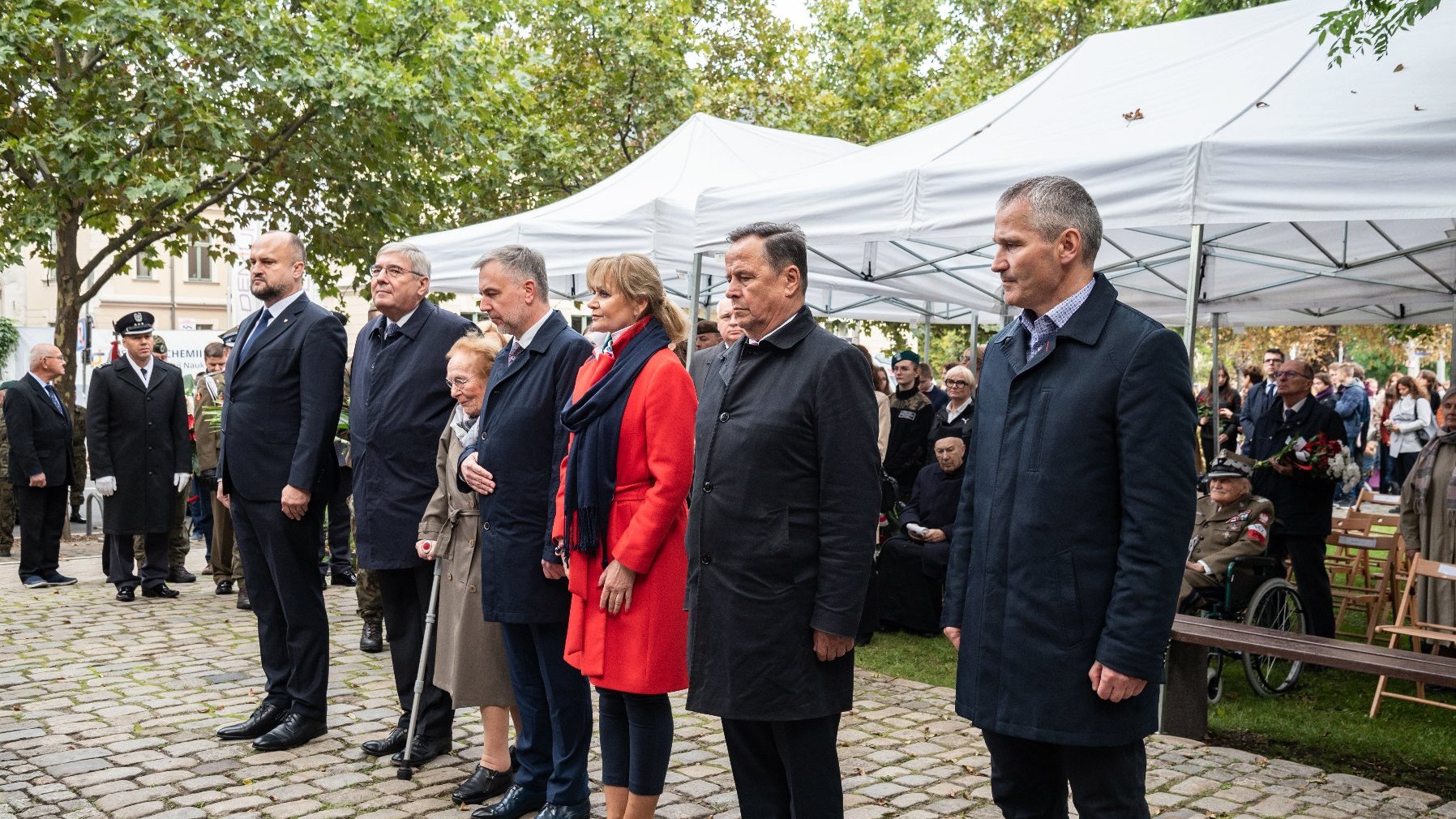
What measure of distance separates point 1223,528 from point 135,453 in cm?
788

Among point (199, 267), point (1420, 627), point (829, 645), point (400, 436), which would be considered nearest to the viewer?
point (829, 645)

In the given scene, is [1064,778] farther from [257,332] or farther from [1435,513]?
[1435,513]

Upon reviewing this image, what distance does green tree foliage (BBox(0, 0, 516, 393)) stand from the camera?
12625 mm

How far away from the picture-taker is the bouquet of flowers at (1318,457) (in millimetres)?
7785

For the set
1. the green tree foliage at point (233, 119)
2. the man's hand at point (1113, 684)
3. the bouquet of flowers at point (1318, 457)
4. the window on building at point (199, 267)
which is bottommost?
the man's hand at point (1113, 684)

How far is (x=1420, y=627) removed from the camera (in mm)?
7027

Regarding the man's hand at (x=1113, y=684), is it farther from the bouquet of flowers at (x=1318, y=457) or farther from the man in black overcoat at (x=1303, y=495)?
the bouquet of flowers at (x=1318, y=457)

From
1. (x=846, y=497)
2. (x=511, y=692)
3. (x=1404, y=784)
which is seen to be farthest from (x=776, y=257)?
(x=1404, y=784)

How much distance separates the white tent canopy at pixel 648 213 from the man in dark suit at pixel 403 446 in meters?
3.75

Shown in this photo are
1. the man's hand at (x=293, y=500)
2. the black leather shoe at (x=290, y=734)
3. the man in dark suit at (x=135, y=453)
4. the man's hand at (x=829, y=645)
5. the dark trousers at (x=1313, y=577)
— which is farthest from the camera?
the man in dark suit at (x=135, y=453)

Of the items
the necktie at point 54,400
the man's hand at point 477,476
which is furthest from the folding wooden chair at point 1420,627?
the necktie at point 54,400

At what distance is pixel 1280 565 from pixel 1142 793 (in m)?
5.20

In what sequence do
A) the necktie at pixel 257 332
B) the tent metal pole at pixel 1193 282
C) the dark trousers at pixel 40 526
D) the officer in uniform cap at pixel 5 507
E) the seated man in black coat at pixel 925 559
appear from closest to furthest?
the necktie at pixel 257 332
the tent metal pole at pixel 1193 282
the seated man in black coat at pixel 925 559
the dark trousers at pixel 40 526
the officer in uniform cap at pixel 5 507

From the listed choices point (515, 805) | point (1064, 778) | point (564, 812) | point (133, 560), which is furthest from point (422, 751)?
point (133, 560)
